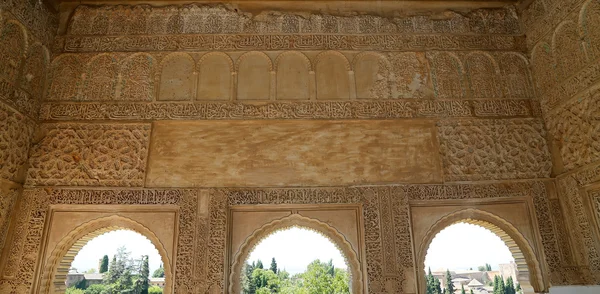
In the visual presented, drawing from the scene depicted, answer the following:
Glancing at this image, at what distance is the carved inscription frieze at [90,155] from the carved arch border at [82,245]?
0.46 metres

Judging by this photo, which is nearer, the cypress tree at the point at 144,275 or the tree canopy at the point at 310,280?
the cypress tree at the point at 144,275

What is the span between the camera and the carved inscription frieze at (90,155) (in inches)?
178

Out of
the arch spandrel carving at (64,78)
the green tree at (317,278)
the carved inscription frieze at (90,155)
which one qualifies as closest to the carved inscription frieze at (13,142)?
the carved inscription frieze at (90,155)

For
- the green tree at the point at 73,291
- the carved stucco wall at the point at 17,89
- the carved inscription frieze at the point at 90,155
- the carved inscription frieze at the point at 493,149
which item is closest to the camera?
the carved stucco wall at the point at 17,89

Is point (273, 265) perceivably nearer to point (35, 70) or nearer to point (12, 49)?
point (35, 70)

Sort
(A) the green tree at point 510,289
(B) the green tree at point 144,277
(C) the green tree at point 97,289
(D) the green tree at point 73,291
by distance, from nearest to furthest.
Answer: (A) the green tree at point 510,289, (B) the green tree at point 144,277, (C) the green tree at point 97,289, (D) the green tree at point 73,291

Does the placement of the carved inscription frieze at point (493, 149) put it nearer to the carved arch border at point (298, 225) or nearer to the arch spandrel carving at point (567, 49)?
the arch spandrel carving at point (567, 49)

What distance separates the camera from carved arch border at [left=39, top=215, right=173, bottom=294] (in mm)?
4199

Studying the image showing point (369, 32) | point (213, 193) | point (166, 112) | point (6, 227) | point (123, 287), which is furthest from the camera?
point (123, 287)

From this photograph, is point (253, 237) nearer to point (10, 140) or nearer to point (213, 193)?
point (213, 193)

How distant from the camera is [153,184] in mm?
4531

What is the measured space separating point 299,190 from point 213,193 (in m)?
1.03

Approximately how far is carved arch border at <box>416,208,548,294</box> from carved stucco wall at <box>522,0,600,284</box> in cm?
26

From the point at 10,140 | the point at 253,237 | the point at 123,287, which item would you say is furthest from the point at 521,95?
the point at 123,287
